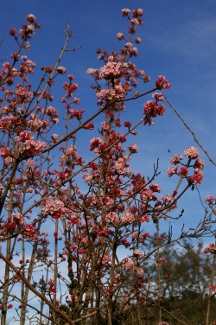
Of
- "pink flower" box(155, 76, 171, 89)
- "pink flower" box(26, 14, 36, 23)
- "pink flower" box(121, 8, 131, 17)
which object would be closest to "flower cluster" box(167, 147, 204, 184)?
"pink flower" box(155, 76, 171, 89)

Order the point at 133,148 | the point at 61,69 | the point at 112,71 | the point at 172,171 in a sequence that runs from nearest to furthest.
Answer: the point at 112,71 → the point at 172,171 → the point at 133,148 → the point at 61,69

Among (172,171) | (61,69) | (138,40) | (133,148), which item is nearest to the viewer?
(172,171)

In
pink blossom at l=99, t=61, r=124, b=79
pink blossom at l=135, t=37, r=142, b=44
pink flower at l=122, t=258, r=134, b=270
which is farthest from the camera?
pink blossom at l=135, t=37, r=142, b=44

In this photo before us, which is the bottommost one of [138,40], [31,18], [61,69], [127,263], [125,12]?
[127,263]

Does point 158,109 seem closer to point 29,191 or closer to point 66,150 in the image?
point 66,150

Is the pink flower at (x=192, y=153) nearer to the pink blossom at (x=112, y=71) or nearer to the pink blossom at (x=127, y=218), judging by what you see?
the pink blossom at (x=127, y=218)

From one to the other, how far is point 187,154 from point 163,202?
0.70 meters

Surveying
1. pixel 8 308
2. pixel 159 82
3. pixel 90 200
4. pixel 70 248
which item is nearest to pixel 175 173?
pixel 90 200

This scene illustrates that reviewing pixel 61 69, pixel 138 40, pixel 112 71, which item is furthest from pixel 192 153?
pixel 138 40

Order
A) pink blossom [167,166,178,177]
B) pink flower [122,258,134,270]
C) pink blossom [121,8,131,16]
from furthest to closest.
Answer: pink blossom [121,8,131,16] → pink blossom [167,166,178,177] → pink flower [122,258,134,270]

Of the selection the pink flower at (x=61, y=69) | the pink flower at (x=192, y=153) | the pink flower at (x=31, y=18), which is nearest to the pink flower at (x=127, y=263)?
the pink flower at (x=192, y=153)

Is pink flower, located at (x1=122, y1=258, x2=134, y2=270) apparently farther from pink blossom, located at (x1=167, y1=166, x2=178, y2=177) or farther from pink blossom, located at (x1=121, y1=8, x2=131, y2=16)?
pink blossom, located at (x1=121, y1=8, x2=131, y2=16)

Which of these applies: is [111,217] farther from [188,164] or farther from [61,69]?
[61,69]

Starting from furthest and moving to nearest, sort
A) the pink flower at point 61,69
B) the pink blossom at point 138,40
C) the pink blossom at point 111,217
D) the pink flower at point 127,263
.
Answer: the pink blossom at point 138,40 < the pink flower at point 61,69 < the pink blossom at point 111,217 < the pink flower at point 127,263
